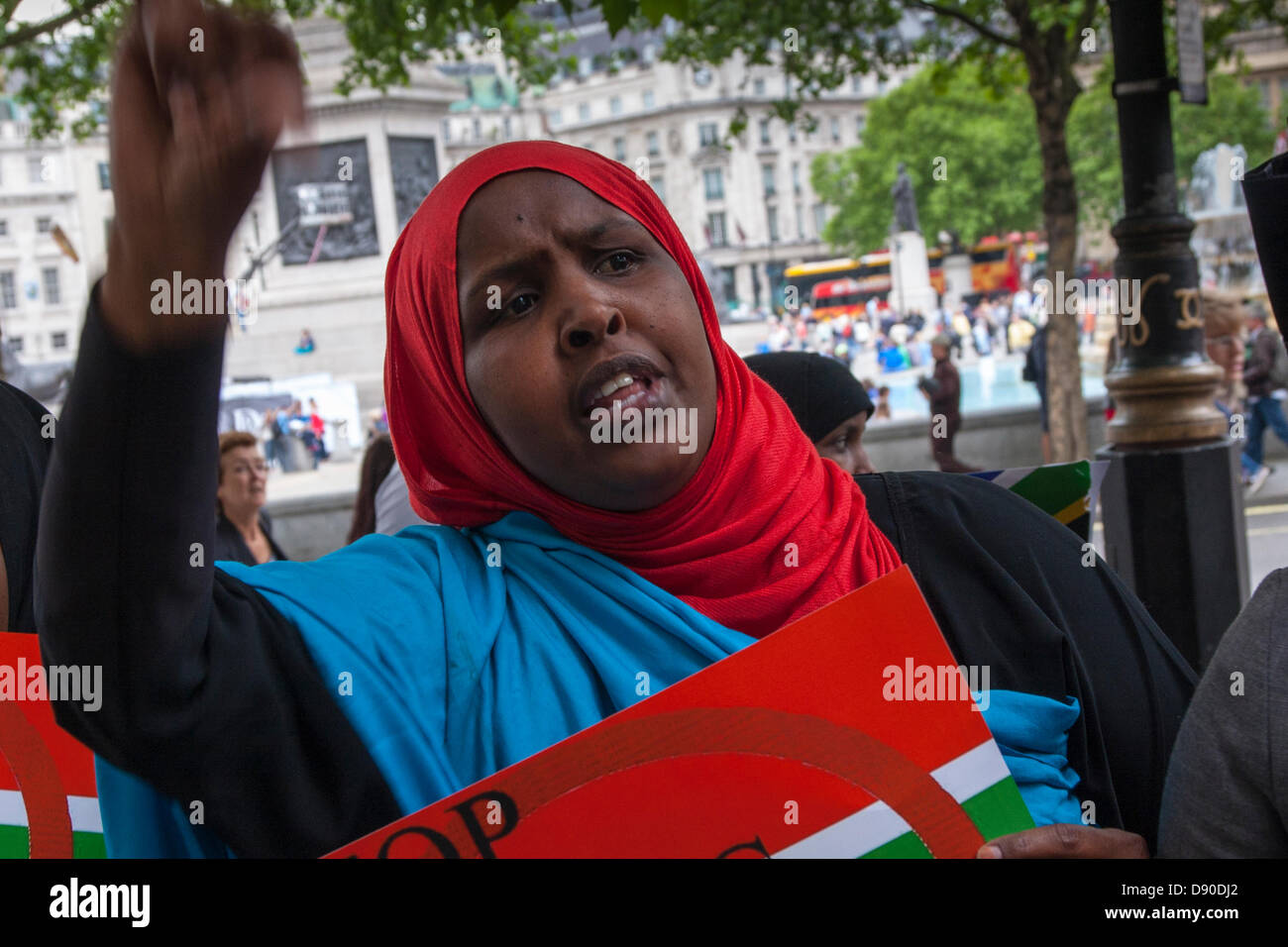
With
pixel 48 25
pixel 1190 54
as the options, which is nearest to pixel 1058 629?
pixel 1190 54

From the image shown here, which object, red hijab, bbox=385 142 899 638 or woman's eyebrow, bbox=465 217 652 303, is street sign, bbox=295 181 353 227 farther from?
woman's eyebrow, bbox=465 217 652 303

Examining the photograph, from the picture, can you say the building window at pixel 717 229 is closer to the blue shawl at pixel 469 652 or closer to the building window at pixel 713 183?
the building window at pixel 713 183

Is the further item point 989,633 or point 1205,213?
point 1205,213

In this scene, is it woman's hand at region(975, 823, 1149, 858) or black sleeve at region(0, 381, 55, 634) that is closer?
woman's hand at region(975, 823, 1149, 858)

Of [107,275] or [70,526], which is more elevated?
[107,275]

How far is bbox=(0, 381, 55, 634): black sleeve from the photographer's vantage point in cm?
179

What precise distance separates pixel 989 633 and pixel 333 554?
0.76 m

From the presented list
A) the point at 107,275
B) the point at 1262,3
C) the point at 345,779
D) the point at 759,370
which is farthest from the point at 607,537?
the point at 1262,3

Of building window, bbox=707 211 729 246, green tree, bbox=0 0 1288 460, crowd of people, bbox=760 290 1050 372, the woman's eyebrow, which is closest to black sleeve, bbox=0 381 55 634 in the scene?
the woman's eyebrow

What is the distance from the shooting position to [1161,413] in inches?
176

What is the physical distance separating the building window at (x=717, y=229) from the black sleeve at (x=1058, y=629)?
212ft

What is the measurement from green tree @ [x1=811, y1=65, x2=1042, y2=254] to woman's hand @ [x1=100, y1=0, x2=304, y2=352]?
50.8 meters

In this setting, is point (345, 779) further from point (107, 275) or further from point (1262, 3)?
point (1262, 3)
